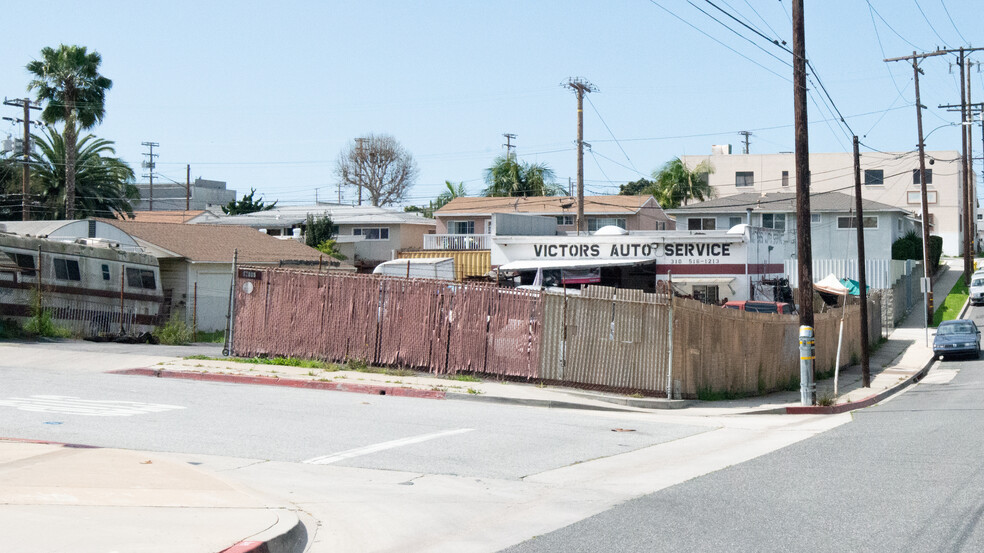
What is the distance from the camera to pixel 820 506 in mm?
8938

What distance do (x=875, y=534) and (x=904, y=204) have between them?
259ft

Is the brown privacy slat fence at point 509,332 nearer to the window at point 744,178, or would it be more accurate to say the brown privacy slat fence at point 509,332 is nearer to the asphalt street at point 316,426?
the asphalt street at point 316,426

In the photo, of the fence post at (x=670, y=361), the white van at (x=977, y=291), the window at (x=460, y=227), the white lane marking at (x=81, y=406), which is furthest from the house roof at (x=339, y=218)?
the white lane marking at (x=81, y=406)

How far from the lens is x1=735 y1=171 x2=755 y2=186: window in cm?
8469

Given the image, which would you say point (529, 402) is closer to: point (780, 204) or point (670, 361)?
point (670, 361)

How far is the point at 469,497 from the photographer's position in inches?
373

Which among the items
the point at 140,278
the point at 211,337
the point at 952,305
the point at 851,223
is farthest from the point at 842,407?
the point at 851,223

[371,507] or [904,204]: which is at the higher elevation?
[904,204]

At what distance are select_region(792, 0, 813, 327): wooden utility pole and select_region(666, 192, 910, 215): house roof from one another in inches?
1400

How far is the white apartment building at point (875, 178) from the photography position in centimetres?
7906

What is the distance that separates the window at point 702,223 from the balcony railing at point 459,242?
17.9m

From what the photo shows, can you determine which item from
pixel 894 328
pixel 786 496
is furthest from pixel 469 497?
pixel 894 328

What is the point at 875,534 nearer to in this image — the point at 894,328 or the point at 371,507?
the point at 371,507

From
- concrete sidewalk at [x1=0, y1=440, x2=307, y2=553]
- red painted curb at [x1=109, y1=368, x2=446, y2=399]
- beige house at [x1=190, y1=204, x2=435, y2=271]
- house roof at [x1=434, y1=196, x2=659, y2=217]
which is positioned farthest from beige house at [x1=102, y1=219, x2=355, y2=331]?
concrete sidewalk at [x1=0, y1=440, x2=307, y2=553]
